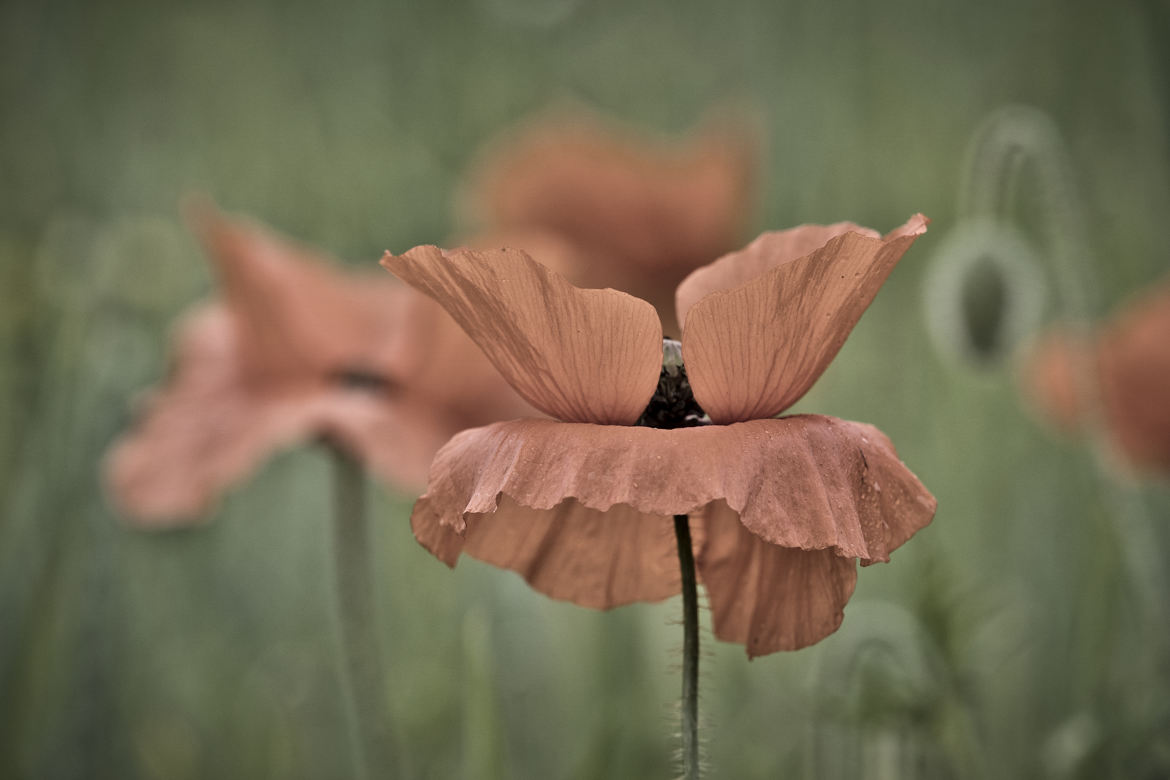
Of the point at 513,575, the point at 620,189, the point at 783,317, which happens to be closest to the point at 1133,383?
the point at 513,575

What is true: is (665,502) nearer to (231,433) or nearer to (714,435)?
(714,435)

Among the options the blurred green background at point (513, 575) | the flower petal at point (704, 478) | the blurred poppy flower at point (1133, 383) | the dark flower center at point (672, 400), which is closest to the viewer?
the flower petal at point (704, 478)

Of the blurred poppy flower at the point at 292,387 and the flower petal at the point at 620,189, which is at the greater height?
the flower petal at the point at 620,189

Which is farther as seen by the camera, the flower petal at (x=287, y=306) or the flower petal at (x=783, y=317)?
the flower petal at (x=287, y=306)

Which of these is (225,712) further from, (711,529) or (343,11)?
(343,11)

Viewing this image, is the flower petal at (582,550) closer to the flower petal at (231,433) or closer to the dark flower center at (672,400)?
the dark flower center at (672,400)

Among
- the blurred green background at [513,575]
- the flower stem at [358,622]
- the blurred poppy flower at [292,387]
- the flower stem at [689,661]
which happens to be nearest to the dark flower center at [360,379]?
the blurred poppy flower at [292,387]

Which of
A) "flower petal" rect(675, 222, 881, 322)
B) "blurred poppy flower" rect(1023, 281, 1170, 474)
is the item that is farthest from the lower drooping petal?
"blurred poppy flower" rect(1023, 281, 1170, 474)

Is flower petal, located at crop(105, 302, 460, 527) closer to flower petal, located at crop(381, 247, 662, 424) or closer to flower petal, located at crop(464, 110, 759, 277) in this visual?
flower petal, located at crop(381, 247, 662, 424)
